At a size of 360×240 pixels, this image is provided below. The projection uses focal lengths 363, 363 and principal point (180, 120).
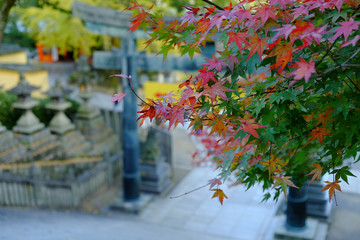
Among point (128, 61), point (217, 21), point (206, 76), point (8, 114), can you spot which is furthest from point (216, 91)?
point (8, 114)

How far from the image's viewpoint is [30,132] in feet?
37.1

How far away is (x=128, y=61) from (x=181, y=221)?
3.96 metres

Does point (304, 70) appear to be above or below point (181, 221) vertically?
above

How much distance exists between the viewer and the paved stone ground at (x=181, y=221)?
702 centimetres

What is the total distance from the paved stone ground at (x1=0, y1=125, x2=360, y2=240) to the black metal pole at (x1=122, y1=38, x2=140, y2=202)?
2.06ft

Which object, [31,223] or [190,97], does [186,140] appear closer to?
[31,223]

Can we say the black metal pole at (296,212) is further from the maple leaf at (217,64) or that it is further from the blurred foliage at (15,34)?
the blurred foliage at (15,34)

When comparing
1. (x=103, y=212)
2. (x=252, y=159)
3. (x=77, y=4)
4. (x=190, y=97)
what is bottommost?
(x=103, y=212)

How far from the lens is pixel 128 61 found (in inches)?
333

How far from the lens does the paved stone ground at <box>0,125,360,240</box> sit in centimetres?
702

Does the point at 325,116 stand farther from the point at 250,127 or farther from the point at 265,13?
the point at 265,13

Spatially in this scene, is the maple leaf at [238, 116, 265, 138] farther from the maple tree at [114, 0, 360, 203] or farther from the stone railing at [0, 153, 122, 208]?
the stone railing at [0, 153, 122, 208]

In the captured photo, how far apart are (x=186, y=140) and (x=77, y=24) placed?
9.37 metres

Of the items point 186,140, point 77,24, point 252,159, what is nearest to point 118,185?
point 186,140
